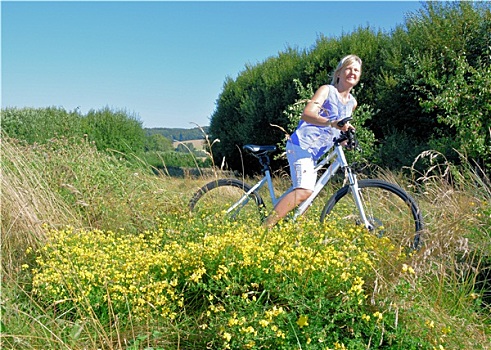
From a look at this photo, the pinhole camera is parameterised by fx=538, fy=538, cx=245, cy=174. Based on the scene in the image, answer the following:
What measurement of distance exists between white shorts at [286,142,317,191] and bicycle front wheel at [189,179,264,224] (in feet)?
1.36

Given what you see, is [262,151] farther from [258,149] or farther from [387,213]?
[387,213]

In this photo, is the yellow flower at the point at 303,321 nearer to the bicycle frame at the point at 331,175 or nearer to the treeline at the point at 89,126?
the bicycle frame at the point at 331,175

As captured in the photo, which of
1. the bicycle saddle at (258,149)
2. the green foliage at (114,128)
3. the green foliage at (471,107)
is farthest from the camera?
the green foliage at (114,128)

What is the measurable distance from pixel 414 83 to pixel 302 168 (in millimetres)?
6404

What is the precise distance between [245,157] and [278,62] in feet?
9.59

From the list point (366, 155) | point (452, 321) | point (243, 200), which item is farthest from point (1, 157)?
point (366, 155)

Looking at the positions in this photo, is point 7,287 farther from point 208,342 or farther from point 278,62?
point 278,62

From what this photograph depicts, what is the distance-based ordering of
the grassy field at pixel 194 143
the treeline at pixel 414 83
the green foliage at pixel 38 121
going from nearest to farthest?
the grassy field at pixel 194 143, the treeline at pixel 414 83, the green foliage at pixel 38 121

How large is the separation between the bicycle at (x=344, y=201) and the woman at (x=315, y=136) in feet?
0.32

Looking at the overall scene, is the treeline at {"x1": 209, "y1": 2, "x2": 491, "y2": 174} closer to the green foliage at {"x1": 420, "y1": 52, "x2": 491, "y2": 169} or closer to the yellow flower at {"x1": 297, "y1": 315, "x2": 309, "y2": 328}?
the green foliage at {"x1": 420, "y1": 52, "x2": 491, "y2": 169}

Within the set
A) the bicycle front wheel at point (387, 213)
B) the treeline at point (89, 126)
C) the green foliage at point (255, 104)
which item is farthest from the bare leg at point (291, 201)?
the treeline at point (89, 126)

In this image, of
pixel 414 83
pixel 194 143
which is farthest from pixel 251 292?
pixel 194 143

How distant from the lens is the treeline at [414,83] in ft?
23.5

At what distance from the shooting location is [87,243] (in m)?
3.94
